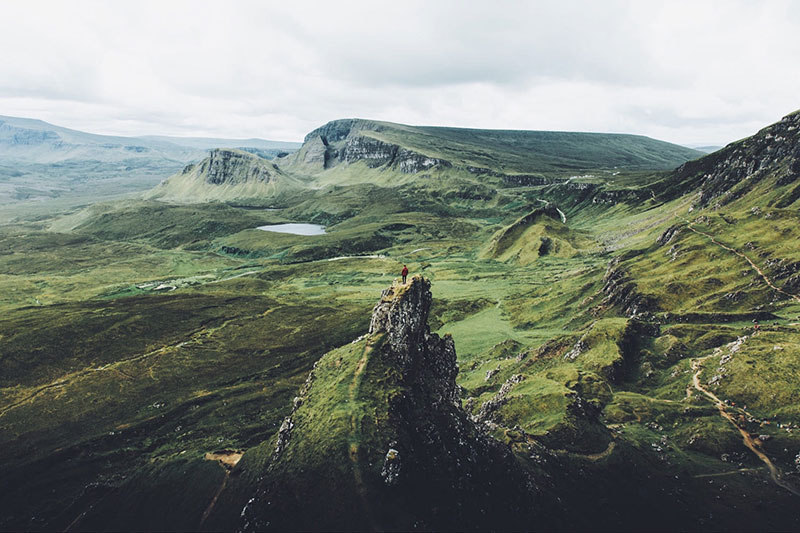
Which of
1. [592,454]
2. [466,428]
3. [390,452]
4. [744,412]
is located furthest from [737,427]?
[390,452]

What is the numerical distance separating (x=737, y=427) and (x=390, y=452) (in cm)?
7558

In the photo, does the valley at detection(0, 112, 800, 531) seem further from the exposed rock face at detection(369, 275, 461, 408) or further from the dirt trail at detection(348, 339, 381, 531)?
the exposed rock face at detection(369, 275, 461, 408)

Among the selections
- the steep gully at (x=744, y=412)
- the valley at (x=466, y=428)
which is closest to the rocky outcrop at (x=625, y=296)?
the valley at (x=466, y=428)

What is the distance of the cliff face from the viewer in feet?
187

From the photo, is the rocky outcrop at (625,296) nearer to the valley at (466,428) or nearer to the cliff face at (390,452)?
the valley at (466,428)

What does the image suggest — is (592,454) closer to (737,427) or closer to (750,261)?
(737,427)

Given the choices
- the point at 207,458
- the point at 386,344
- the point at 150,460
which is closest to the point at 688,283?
the point at 386,344

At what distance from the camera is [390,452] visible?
59.9m

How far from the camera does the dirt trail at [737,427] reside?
73375 mm

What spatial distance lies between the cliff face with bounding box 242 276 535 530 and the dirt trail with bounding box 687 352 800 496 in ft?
147

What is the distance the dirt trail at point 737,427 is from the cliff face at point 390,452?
1760 inches

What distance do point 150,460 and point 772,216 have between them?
23519 centimetres

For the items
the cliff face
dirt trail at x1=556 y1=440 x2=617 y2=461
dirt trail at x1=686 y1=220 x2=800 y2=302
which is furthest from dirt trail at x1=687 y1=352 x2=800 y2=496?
the cliff face

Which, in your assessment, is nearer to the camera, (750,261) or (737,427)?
(737,427)
